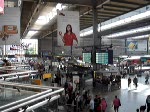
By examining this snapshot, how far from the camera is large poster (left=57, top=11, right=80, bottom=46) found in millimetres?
15141

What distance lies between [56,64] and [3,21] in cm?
2236

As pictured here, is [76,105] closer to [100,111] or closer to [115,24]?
[100,111]

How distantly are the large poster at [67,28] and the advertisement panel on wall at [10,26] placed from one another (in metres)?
2.50

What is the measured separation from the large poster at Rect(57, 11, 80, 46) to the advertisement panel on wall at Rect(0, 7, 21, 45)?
250 centimetres

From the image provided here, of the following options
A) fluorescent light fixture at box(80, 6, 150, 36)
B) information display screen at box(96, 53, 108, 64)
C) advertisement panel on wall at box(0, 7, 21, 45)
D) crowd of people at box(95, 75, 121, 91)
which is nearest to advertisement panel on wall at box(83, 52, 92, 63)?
information display screen at box(96, 53, 108, 64)

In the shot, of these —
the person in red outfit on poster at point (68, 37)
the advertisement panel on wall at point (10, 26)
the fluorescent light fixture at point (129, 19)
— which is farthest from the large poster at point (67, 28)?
the fluorescent light fixture at point (129, 19)

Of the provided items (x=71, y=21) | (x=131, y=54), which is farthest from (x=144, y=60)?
(x=71, y=21)

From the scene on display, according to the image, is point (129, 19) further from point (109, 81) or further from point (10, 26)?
point (10, 26)

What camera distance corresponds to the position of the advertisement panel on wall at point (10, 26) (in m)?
13.5

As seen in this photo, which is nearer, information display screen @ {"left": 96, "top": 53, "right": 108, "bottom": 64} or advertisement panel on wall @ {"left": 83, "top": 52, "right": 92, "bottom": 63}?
information display screen @ {"left": 96, "top": 53, "right": 108, "bottom": 64}

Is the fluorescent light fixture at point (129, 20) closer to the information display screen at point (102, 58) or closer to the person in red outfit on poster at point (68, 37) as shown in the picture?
the information display screen at point (102, 58)

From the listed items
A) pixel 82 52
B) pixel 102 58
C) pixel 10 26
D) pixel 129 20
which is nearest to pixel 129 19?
pixel 129 20

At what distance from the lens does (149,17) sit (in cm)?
2361

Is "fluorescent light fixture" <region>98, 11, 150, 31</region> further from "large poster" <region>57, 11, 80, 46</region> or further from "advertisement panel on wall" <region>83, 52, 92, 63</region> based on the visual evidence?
"large poster" <region>57, 11, 80, 46</region>
